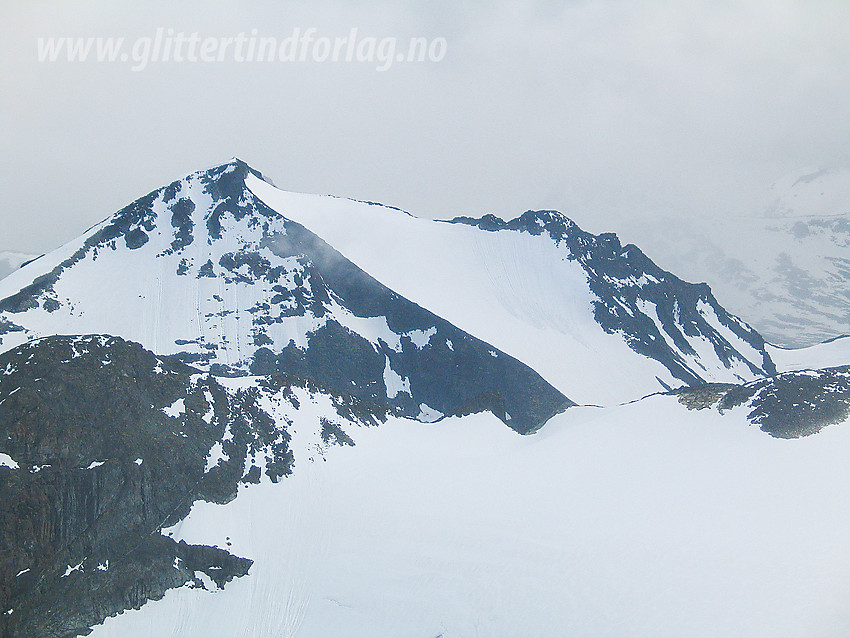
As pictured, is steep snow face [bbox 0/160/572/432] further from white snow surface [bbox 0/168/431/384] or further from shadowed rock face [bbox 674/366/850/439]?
shadowed rock face [bbox 674/366/850/439]

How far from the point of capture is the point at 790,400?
2938 inches

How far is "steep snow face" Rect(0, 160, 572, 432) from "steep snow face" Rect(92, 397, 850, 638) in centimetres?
4801

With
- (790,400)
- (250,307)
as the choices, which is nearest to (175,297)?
(250,307)

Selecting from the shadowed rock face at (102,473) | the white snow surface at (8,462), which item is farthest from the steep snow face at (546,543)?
the white snow surface at (8,462)

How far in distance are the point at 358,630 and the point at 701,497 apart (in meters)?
33.5

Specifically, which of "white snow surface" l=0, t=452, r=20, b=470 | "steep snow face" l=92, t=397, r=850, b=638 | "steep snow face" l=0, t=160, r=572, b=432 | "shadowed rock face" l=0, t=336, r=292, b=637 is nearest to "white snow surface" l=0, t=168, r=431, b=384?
"steep snow face" l=0, t=160, r=572, b=432

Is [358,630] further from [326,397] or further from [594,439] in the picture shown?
[594,439]

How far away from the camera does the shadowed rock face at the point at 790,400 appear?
72.4 m

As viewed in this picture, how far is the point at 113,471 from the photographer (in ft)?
190

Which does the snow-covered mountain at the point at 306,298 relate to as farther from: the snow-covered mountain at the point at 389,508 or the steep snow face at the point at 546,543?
the steep snow face at the point at 546,543

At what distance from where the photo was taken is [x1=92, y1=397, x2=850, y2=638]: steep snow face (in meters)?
51.3

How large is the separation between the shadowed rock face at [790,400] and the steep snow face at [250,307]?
135 ft

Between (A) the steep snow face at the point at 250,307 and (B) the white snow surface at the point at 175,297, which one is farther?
(A) the steep snow face at the point at 250,307

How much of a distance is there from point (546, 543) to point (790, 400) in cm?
3312
